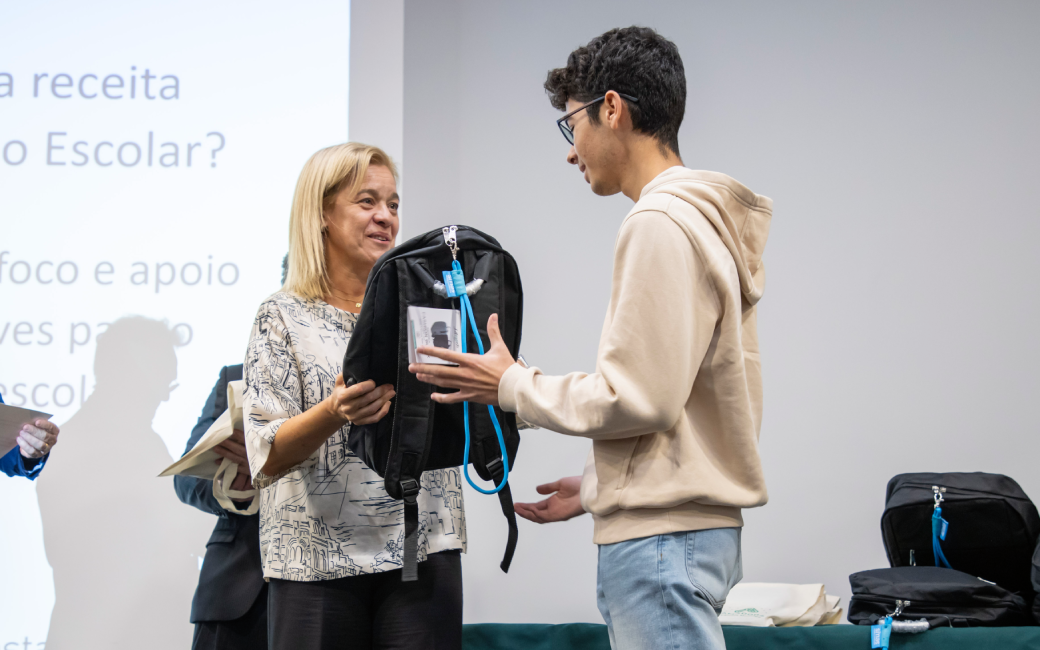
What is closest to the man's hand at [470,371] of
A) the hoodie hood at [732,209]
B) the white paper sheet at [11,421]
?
the hoodie hood at [732,209]

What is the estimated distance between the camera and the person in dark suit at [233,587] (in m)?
1.91

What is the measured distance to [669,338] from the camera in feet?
3.62

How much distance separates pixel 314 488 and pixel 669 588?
0.76 meters

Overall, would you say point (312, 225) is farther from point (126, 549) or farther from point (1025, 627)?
point (1025, 627)

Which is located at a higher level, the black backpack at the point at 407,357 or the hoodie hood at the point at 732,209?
the hoodie hood at the point at 732,209

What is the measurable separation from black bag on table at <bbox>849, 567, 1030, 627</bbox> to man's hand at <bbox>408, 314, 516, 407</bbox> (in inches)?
62.4

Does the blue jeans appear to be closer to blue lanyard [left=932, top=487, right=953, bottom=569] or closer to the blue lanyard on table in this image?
the blue lanyard on table

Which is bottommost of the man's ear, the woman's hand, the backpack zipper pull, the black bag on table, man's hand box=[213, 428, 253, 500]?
the black bag on table

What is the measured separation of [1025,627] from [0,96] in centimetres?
373

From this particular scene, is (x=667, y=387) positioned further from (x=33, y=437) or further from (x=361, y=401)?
(x=33, y=437)

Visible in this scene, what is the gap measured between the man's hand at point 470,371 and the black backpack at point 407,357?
0.41 feet

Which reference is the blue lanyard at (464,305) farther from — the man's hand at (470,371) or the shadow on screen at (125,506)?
the shadow on screen at (125,506)

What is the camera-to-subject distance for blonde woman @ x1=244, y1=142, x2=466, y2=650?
143 centimetres

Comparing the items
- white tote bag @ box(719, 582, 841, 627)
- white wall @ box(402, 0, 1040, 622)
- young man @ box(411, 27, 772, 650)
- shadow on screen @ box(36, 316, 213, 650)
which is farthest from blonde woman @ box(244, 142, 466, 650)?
white wall @ box(402, 0, 1040, 622)
